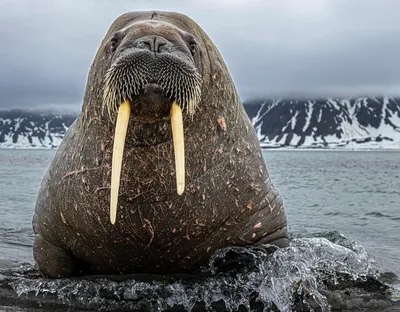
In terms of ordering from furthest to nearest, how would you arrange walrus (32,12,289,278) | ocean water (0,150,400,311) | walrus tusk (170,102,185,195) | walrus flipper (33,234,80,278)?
walrus flipper (33,234,80,278) < ocean water (0,150,400,311) < walrus (32,12,289,278) < walrus tusk (170,102,185,195)

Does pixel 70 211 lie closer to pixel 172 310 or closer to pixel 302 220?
pixel 172 310

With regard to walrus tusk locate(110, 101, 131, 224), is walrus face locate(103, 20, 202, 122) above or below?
above

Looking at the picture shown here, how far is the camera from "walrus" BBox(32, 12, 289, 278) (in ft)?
14.7

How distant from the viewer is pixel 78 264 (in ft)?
18.1

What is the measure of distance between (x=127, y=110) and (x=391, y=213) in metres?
11.4

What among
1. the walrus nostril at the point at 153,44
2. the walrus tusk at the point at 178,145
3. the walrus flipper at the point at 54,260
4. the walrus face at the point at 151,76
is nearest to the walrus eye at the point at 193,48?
the walrus face at the point at 151,76

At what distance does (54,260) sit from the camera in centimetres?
544

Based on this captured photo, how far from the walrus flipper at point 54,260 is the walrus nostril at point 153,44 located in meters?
2.08

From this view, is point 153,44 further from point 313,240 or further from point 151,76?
point 313,240

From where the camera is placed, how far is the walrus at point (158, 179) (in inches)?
176

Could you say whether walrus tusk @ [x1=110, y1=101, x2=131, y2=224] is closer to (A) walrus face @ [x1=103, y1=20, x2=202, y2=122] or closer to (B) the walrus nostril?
(A) walrus face @ [x1=103, y1=20, x2=202, y2=122]

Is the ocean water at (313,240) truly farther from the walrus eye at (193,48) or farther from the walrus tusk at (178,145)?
the walrus eye at (193,48)

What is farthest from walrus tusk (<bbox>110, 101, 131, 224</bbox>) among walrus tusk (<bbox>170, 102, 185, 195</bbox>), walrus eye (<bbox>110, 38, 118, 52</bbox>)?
walrus eye (<bbox>110, 38, 118, 52</bbox>)

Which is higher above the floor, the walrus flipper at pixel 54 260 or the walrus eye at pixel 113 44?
the walrus eye at pixel 113 44
